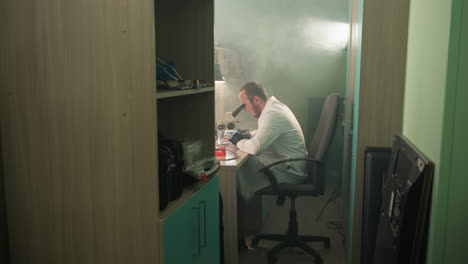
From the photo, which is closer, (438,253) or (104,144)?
(438,253)

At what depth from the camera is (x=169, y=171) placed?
1737 millimetres

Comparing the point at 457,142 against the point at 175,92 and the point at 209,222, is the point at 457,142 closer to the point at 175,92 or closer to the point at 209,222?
the point at 175,92

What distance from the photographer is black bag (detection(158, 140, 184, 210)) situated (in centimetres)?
167

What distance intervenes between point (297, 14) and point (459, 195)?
391 centimetres

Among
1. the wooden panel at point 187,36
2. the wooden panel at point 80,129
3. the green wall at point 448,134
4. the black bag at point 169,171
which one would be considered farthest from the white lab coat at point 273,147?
the green wall at point 448,134

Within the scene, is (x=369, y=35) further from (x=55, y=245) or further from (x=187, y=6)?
(x=55, y=245)

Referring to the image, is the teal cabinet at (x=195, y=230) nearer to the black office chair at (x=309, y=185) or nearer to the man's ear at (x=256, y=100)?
the black office chair at (x=309, y=185)

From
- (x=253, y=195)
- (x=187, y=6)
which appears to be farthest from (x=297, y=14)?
(x=187, y=6)

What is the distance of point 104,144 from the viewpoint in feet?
4.99

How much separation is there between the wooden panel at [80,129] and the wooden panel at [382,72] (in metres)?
1.57

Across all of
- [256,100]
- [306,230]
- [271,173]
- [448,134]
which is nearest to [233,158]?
[271,173]

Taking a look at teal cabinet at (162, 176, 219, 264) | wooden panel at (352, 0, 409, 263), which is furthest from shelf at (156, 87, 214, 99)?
wooden panel at (352, 0, 409, 263)

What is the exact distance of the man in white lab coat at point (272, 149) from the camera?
3646 mm

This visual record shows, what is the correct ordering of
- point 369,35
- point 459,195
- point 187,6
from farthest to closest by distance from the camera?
point 369,35 < point 187,6 < point 459,195
